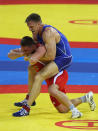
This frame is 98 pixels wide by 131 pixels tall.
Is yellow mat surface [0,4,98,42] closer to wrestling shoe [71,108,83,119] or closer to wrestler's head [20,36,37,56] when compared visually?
wrestler's head [20,36,37,56]

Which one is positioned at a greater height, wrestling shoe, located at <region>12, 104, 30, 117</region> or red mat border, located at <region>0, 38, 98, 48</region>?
red mat border, located at <region>0, 38, 98, 48</region>

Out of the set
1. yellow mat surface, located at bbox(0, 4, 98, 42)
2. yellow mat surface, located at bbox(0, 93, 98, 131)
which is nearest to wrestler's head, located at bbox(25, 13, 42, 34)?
yellow mat surface, located at bbox(0, 93, 98, 131)

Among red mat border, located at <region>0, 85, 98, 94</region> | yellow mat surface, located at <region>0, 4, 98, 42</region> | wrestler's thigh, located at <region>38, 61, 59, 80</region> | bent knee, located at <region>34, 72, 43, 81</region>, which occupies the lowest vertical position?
red mat border, located at <region>0, 85, 98, 94</region>

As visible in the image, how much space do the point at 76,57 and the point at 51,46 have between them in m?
3.53

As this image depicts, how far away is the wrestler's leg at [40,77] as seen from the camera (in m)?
6.27

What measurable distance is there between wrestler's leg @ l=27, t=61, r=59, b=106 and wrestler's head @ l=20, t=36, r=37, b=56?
30cm

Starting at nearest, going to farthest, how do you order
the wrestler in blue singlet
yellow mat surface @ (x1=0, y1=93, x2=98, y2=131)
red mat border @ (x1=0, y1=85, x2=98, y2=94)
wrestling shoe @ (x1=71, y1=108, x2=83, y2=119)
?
yellow mat surface @ (x1=0, y1=93, x2=98, y2=131) < wrestling shoe @ (x1=71, y1=108, x2=83, y2=119) < the wrestler in blue singlet < red mat border @ (x1=0, y1=85, x2=98, y2=94)

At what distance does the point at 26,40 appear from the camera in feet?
20.8

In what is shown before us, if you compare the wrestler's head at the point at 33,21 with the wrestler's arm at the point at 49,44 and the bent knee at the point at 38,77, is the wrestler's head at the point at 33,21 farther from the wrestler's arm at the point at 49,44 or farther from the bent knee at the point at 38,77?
the bent knee at the point at 38,77

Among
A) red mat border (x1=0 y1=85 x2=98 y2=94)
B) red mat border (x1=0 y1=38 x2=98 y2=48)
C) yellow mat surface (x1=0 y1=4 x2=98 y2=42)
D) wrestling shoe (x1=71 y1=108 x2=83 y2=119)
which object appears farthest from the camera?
yellow mat surface (x1=0 y1=4 x2=98 y2=42)

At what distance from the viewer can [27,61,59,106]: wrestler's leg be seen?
20.6 feet

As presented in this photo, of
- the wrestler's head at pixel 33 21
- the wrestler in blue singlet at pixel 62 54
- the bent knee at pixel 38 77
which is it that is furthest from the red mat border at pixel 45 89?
the wrestler's head at pixel 33 21

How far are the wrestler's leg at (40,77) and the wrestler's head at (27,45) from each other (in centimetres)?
30

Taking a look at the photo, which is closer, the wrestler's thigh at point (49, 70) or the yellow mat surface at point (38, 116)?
the yellow mat surface at point (38, 116)
